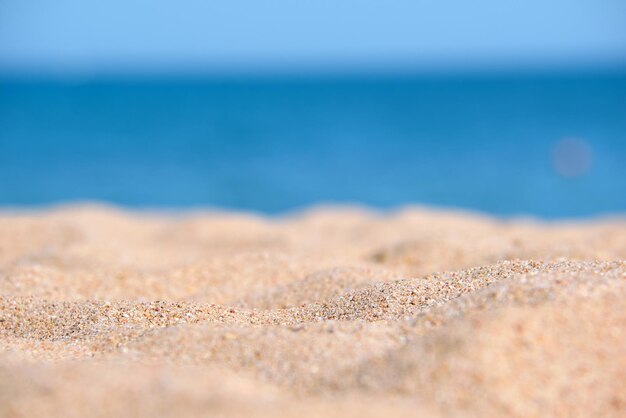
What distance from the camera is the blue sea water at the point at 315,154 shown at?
14539 mm

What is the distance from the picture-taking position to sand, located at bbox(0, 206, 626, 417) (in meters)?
2.00

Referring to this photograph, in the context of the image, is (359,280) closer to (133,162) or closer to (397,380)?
(397,380)

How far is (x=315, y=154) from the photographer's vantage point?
69.9 ft

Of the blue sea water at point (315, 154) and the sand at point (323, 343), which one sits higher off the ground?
the blue sea water at point (315, 154)

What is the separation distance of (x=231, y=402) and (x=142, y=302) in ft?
4.45

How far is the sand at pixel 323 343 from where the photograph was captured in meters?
2.00

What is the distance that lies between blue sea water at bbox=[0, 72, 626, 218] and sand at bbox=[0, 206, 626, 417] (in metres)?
9.73

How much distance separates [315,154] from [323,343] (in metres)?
19.0

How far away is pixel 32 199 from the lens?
14273mm

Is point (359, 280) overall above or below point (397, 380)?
above

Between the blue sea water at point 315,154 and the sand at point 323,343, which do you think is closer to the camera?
the sand at point 323,343

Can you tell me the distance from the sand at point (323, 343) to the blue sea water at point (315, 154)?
9.73 metres

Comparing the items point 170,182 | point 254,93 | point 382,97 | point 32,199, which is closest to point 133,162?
point 170,182

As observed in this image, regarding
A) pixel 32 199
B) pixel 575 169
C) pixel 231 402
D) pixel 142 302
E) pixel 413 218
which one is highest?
pixel 575 169
